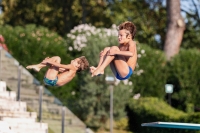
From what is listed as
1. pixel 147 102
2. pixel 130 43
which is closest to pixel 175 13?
pixel 147 102

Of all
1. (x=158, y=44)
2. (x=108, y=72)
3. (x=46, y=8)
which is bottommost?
(x=108, y=72)

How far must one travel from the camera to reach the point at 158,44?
128 feet

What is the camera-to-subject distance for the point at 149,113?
69.3 feet

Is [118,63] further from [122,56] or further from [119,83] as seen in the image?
[119,83]

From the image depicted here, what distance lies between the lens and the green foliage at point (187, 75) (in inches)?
1069

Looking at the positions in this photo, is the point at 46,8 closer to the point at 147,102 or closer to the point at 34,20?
the point at 34,20

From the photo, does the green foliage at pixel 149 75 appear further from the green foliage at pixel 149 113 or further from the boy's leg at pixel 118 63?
the boy's leg at pixel 118 63

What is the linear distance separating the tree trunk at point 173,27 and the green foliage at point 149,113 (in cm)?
505

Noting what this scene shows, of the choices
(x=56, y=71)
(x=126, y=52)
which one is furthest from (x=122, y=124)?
(x=126, y=52)

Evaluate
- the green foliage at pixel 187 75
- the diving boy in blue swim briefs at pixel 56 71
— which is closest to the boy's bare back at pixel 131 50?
the diving boy in blue swim briefs at pixel 56 71

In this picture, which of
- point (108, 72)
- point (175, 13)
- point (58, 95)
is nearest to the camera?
point (108, 72)

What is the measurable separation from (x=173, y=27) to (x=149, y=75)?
3688 millimetres

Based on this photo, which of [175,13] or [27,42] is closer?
[27,42]

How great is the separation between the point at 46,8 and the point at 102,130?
18545 mm
